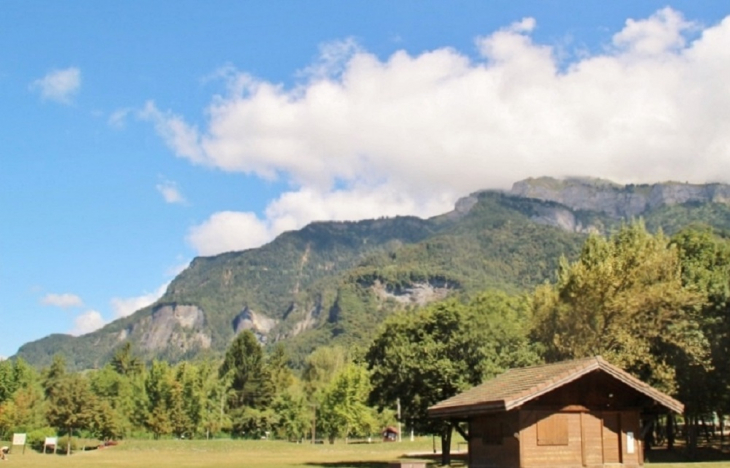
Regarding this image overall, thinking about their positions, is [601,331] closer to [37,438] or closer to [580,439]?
[580,439]

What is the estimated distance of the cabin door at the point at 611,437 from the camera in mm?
35188

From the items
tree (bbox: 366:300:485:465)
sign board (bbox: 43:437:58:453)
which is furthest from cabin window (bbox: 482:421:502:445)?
sign board (bbox: 43:437:58:453)

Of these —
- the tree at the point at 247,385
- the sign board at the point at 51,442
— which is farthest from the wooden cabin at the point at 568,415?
the tree at the point at 247,385

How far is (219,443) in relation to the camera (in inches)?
4008

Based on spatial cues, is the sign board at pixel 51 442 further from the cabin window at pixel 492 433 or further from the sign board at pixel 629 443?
the sign board at pixel 629 443

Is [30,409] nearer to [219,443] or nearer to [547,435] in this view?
[219,443]

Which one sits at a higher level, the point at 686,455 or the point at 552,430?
the point at 552,430

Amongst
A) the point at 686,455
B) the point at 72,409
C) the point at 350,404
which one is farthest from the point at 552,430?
the point at 350,404

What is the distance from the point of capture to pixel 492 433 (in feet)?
119

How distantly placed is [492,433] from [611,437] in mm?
5285

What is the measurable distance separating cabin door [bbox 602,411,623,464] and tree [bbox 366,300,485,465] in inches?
674

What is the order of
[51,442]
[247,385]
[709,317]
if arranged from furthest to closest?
[247,385]
[51,442]
[709,317]

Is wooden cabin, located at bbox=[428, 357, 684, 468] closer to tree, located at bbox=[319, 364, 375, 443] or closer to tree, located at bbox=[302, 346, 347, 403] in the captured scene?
tree, located at bbox=[319, 364, 375, 443]

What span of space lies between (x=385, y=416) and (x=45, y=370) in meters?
76.2
